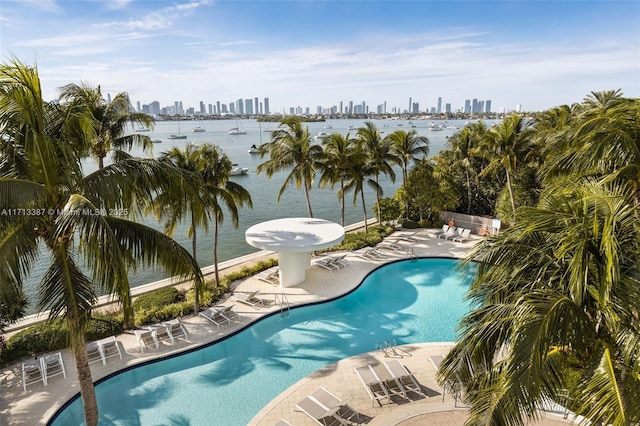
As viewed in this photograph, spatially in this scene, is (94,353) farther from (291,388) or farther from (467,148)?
(467,148)

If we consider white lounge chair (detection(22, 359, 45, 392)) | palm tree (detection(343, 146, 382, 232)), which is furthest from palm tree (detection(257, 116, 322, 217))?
white lounge chair (detection(22, 359, 45, 392))

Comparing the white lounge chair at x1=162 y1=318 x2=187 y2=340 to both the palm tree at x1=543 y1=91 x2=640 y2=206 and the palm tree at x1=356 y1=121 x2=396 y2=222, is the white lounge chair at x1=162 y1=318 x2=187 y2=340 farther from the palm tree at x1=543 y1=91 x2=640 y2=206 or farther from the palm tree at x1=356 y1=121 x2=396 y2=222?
the palm tree at x1=356 y1=121 x2=396 y2=222

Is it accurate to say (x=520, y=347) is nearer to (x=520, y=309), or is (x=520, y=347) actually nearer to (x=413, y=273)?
(x=520, y=309)

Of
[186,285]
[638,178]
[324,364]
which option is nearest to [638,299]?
[638,178]

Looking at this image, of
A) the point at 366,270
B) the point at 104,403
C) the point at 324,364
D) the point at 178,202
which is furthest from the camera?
the point at 366,270

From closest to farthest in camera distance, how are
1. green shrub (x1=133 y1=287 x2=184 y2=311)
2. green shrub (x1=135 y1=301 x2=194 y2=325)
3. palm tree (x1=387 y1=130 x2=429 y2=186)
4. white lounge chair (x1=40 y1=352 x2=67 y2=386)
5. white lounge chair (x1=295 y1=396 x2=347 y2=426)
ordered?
1. white lounge chair (x1=295 y1=396 x2=347 y2=426)
2. white lounge chair (x1=40 y1=352 x2=67 y2=386)
3. green shrub (x1=135 y1=301 x2=194 y2=325)
4. green shrub (x1=133 y1=287 x2=184 y2=311)
5. palm tree (x1=387 y1=130 x2=429 y2=186)
